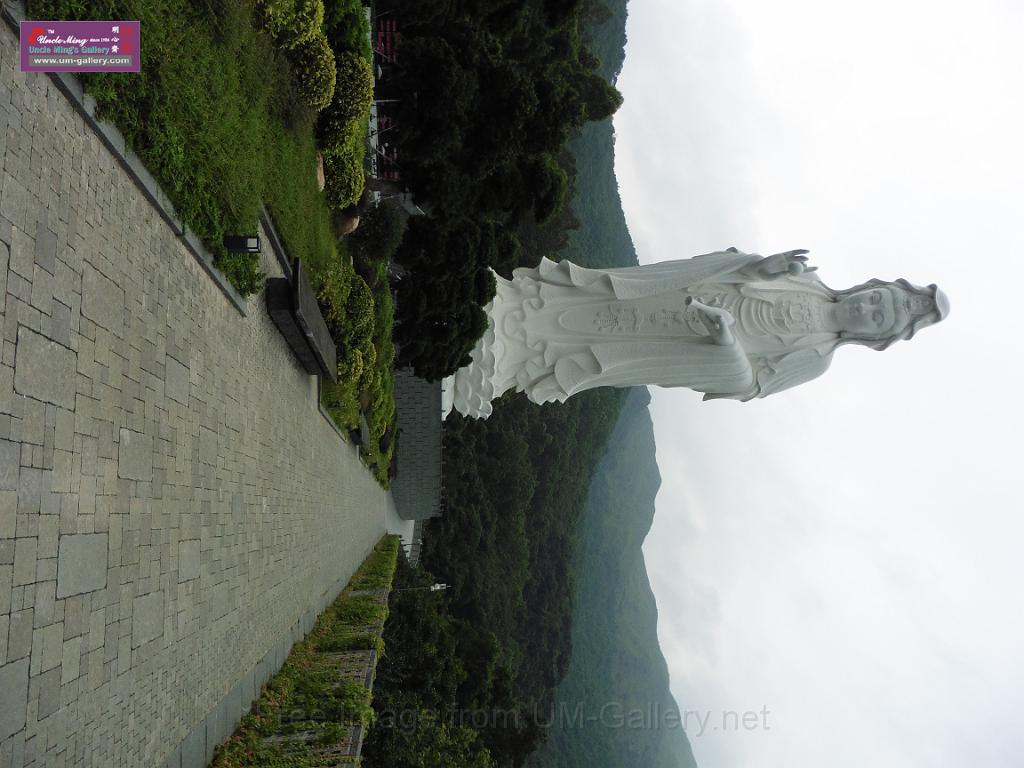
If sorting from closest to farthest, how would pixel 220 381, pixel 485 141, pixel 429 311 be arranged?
pixel 220 381
pixel 485 141
pixel 429 311

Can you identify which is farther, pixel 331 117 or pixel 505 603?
pixel 505 603

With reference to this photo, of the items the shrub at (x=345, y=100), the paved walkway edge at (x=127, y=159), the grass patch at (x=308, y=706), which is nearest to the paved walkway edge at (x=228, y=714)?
the grass patch at (x=308, y=706)

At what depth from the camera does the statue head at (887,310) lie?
11.6 meters

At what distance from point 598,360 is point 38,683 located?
983cm

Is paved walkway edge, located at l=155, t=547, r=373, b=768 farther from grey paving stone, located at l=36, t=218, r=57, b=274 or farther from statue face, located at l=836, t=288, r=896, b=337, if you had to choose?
statue face, located at l=836, t=288, r=896, b=337

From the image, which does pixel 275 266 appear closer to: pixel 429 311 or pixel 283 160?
pixel 283 160

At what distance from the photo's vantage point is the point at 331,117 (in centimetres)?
975

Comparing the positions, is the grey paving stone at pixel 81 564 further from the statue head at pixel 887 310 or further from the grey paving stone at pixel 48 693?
the statue head at pixel 887 310

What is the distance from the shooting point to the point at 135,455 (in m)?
4.79

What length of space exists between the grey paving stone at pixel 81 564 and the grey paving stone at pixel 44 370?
0.76 metres

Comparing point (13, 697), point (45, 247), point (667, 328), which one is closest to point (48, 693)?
point (13, 697)

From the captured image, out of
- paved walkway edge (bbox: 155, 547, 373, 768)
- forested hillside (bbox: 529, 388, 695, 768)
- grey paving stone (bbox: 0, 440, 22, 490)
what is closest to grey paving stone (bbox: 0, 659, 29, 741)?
grey paving stone (bbox: 0, 440, 22, 490)

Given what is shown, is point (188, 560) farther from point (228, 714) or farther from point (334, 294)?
point (334, 294)

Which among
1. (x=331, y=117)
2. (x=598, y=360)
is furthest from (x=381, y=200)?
(x=598, y=360)
